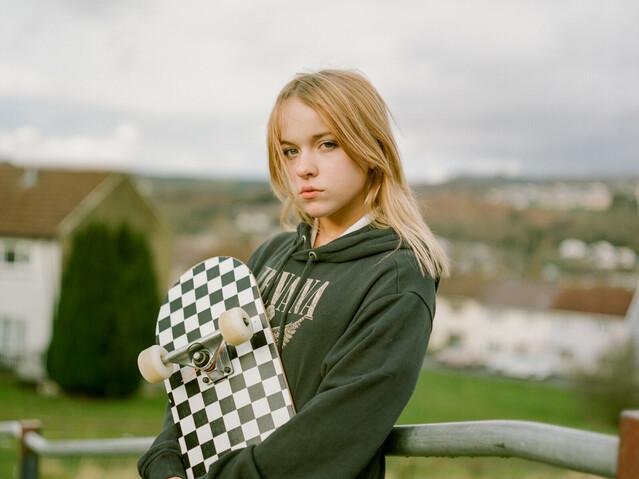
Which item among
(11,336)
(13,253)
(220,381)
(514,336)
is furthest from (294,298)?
(514,336)

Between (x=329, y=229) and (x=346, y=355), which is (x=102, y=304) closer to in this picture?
(x=329, y=229)

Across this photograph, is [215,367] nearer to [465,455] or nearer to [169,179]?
[465,455]

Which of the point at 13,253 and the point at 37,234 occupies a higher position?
the point at 37,234

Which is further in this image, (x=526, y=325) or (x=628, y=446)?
(x=526, y=325)

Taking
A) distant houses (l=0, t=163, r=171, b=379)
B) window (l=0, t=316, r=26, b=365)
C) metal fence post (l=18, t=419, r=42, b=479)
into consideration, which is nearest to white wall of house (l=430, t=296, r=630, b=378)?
distant houses (l=0, t=163, r=171, b=379)

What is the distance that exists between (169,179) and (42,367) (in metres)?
28.5

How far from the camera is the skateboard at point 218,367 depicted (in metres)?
1.75

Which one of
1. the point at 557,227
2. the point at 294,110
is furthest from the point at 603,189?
the point at 294,110

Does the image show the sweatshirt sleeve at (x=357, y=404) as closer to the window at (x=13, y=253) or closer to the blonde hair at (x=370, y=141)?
the blonde hair at (x=370, y=141)

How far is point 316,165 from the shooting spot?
5.77ft

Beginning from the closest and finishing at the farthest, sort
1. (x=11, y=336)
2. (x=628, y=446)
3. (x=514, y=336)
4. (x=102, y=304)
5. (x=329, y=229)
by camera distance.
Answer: (x=628, y=446) → (x=329, y=229) → (x=102, y=304) → (x=11, y=336) → (x=514, y=336)

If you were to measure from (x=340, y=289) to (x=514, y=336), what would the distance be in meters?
62.5

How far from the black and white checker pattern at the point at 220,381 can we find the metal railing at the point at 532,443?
323 millimetres

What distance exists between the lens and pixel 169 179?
54.6m
